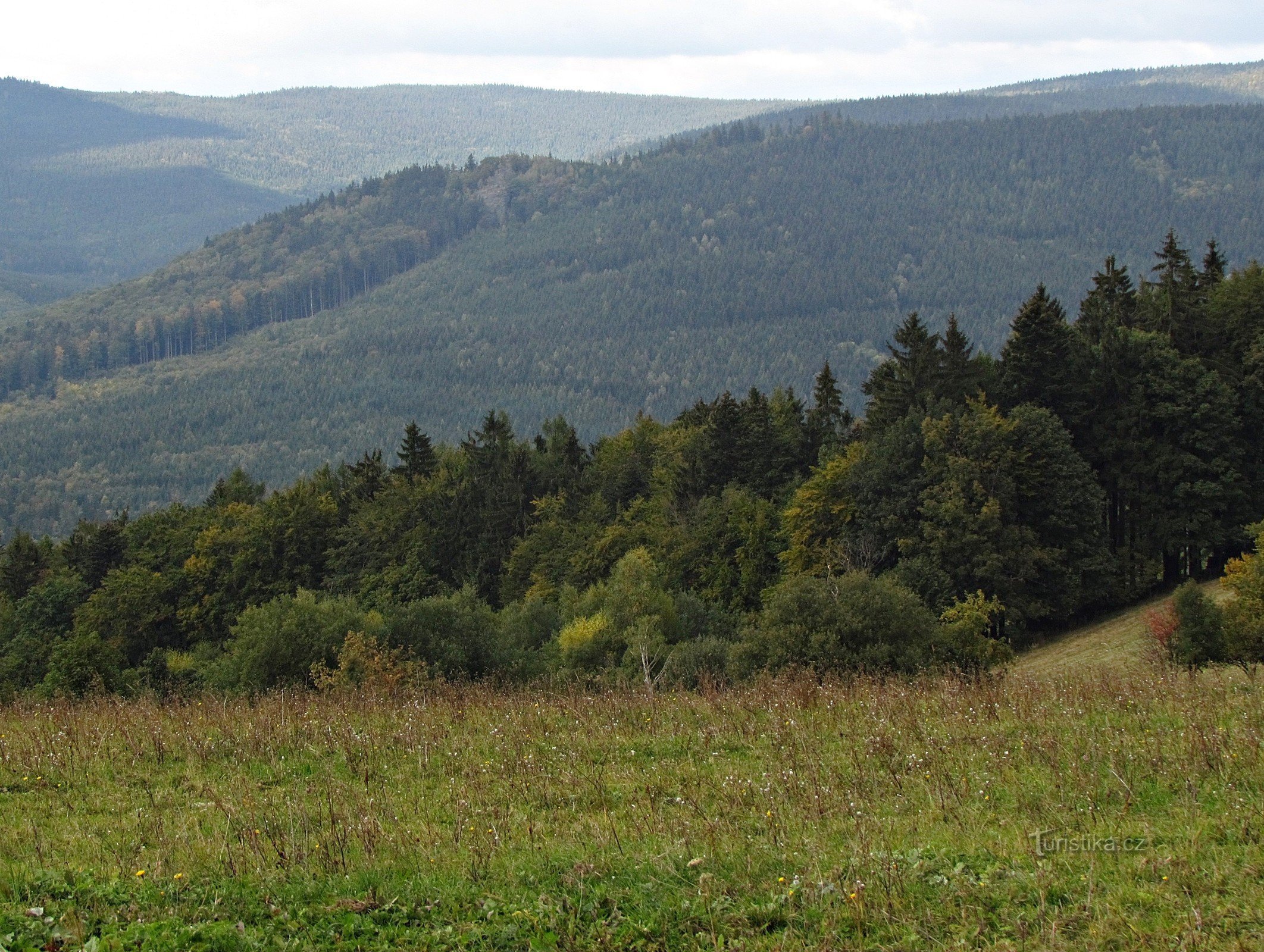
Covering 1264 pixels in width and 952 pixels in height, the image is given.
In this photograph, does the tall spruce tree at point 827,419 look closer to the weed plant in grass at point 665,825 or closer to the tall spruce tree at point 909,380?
the tall spruce tree at point 909,380

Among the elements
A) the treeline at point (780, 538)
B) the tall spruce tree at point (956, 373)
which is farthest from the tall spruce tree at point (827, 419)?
the tall spruce tree at point (956, 373)

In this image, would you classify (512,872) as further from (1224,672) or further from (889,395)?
(889,395)

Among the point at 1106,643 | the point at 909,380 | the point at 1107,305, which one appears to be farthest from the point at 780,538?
the point at 1107,305

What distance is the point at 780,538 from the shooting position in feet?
189

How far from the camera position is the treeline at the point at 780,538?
38.9m

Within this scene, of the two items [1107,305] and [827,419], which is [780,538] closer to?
[827,419]

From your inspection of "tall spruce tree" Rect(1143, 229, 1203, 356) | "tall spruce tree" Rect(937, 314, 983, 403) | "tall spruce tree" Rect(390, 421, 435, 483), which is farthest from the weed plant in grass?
"tall spruce tree" Rect(390, 421, 435, 483)

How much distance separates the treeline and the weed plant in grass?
10.2 m

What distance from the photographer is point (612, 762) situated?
11555 millimetres

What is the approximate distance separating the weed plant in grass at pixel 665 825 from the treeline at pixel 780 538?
10.2m

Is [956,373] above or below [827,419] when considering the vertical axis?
above

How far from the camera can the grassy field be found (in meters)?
7.29

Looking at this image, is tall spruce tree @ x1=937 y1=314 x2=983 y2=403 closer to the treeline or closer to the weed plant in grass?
the treeline

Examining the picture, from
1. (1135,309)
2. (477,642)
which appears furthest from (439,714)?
(1135,309)
